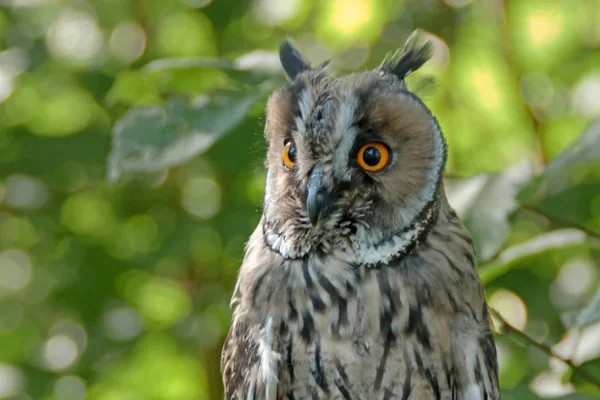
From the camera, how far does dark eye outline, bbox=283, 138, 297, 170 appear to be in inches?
65.1

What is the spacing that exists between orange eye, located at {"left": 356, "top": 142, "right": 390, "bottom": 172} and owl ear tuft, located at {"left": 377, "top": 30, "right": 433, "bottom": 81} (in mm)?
245

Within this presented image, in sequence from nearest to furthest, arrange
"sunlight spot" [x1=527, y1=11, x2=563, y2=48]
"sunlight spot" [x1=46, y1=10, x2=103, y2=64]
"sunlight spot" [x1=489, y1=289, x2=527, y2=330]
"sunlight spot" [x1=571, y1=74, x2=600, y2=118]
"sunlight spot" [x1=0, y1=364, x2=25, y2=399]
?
"sunlight spot" [x1=571, y1=74, x2=600, y2=118]
"sunlight spot" [x1=489, y1=289, x2=527, y2=330]
"sunlight spot" [x1=527, y1=11, x2=563, y2=48]
"sunlight spot" [x1=46, y1=10, x2=103, y2=64]
"sunlight spot" [x1=0, y1=364, x2=25, y2=399]

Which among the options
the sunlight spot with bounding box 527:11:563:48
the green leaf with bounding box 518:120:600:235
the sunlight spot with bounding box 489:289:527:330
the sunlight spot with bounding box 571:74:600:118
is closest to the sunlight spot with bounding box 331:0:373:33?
the sunlight spot with bounding box 527:11:563:48

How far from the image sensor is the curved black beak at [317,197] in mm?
1574

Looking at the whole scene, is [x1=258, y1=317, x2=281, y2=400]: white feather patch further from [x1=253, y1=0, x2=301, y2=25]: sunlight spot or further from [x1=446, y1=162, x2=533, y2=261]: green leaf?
[x1=253, y1=0, x2=301, y2=25]: sunlight spot

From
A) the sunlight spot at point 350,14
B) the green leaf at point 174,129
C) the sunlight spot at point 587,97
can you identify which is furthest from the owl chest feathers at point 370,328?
the sunlight spot at point 350,14

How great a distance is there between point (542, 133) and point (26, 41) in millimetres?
1825

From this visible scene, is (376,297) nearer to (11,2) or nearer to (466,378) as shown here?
(466,378)

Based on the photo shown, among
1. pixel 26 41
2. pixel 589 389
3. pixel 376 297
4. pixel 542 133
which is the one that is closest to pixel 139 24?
pixel 26 41

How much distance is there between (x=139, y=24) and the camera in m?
3.05

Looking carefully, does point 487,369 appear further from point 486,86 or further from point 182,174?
point 182,174

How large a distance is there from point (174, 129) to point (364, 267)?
0.52 m

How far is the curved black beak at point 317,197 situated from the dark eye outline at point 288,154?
0.07 m

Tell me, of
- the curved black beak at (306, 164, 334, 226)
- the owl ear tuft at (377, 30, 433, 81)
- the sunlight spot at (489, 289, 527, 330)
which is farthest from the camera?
the sunlight spot at (489, 289, 527, 330)
